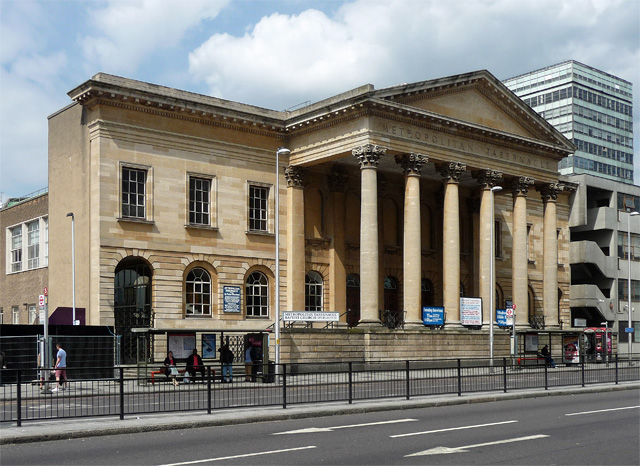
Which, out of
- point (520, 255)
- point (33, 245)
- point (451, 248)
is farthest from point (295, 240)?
point (33, 245)

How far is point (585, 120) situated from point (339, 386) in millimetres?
114196

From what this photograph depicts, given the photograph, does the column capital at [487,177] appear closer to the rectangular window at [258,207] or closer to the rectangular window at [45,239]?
the rectangular window at [258,207]

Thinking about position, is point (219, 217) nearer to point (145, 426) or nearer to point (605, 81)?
point (145, 426)

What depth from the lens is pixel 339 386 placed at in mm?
22234

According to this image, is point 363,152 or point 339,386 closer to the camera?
point 339,386

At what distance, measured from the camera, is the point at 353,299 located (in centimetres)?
5088

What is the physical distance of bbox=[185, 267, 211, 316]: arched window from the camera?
4297cm

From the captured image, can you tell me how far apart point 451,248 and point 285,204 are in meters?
9.67

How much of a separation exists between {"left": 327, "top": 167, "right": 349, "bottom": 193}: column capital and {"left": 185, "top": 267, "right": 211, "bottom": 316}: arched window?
960 centimetres

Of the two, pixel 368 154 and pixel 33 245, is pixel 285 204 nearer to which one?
pixel 368 154

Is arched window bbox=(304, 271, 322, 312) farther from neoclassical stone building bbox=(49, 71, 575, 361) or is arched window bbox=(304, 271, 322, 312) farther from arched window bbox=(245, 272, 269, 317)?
arched window bbox=(245, 272, 269, 317)

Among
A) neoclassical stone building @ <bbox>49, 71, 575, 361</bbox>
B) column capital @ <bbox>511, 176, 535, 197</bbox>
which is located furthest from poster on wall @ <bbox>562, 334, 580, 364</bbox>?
column capital @ <bbox>511, 176, 535, 197</bbox>

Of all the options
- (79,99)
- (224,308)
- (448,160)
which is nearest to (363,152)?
(448,160)

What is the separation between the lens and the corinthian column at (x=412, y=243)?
146 feet
